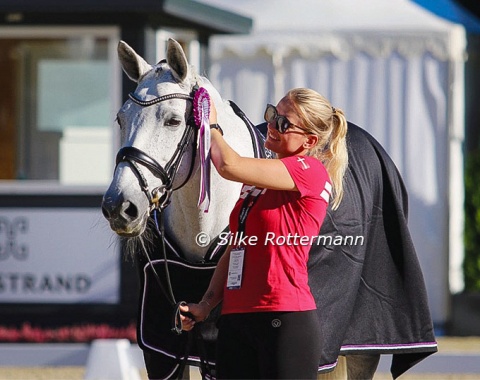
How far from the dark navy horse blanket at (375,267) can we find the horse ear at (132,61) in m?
0.88

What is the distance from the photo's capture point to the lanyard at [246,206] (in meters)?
3.85

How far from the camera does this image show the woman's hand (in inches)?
159

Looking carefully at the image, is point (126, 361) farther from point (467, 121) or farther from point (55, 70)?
point (467, 121)

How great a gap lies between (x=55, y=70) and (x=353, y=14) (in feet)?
9.04

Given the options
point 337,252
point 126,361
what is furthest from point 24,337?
point 337,252

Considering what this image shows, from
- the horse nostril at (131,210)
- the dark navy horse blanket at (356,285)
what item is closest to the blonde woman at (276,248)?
the horse nostril at (131,210)

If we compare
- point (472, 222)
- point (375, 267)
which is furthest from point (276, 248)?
point (472, 222)

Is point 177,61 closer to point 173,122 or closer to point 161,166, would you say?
point 173,122

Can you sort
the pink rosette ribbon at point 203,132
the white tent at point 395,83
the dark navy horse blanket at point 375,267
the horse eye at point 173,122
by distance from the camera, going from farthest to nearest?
the white tent at point 395,83 < the dark navy horse blanket at point 375,267 < the horse eye at point 173,122 < the pink rosette ribbon at point 203,132

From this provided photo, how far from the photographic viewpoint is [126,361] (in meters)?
7.42

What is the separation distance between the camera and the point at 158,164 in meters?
3.96

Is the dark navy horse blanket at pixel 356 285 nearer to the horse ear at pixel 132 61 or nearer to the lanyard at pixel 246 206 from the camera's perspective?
the lanyard at pixel 246 206

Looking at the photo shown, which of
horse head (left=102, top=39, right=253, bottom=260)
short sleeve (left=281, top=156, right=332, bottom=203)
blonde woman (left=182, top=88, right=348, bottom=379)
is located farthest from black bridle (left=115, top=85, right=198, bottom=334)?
short sleeve (left=281, top=156, right=332, bottom=203)

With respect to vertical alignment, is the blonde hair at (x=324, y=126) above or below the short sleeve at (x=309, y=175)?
above
